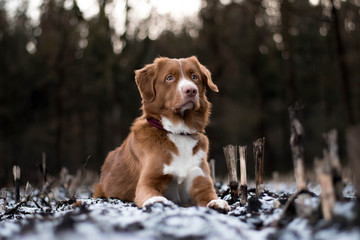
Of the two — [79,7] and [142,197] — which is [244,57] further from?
[142,197]

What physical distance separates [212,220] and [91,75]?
2146 cm

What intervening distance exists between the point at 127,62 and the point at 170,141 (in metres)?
16.7

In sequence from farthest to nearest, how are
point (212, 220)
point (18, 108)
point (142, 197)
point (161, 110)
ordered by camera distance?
point (18, 108), point (161, 110), point (142, 197), point (212, 220)

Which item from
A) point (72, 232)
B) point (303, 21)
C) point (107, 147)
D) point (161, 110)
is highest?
point (303, 21)

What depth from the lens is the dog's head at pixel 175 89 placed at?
473 cm

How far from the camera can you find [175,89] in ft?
15.8

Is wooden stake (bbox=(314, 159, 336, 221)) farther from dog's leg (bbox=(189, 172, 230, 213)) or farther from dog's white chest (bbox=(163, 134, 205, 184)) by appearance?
dog's white chest (bbox=(163, 134, 205, 184))

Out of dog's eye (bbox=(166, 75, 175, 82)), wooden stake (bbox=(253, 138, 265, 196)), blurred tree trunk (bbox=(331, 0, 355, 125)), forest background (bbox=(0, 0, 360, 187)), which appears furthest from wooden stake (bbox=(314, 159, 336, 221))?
forest background (bbox=(0, 0, 360, 187))

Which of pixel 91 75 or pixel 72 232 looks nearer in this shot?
pixel 72 232

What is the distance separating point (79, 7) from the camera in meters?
16.6

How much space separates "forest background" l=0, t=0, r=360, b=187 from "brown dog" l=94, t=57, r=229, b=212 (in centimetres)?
1175

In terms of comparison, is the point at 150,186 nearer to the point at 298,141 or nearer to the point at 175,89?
the point at 175,89

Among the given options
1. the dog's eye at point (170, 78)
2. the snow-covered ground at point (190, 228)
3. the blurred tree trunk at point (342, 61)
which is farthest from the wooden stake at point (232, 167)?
the blurred tree trunk at point (342, 61)

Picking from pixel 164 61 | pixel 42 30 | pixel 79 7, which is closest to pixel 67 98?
pixel 42 30
